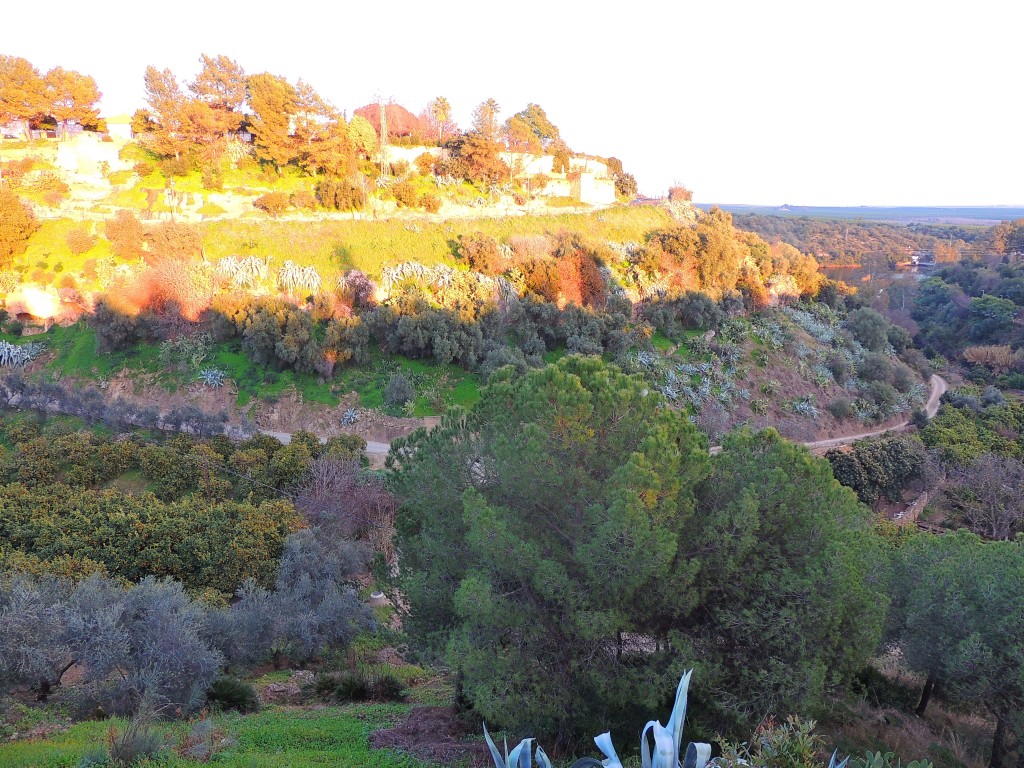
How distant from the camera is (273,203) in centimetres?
3133

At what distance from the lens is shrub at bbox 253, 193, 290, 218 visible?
31344 mm

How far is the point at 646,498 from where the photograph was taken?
704cm

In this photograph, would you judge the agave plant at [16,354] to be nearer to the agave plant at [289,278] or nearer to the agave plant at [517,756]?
the agave plant at [289,278]

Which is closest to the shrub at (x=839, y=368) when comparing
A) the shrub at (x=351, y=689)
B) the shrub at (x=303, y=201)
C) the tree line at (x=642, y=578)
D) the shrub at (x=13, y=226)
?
the tree line at (x=642, y=578)

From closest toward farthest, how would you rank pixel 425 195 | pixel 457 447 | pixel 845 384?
pixel 457 447 < pixel 845 384 < pixel 425 195

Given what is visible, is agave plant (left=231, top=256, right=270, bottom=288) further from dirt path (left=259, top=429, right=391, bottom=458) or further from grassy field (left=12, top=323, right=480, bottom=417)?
dirt path (left=259, top=429, right=391, bottom=458)

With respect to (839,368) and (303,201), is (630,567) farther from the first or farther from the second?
(839,368)

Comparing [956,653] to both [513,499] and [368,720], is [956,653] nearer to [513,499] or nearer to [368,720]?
[513,499]

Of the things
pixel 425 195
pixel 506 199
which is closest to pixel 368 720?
pixel 425 195

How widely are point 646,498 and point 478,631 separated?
8.22 feet

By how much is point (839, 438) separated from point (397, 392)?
19.8 m

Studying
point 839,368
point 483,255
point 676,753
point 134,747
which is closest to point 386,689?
point 134,747

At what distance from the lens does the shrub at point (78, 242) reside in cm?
2877

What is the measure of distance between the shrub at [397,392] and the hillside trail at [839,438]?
1.89 meters
